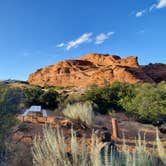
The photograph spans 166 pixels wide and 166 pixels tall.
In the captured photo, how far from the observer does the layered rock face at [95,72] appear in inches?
1789

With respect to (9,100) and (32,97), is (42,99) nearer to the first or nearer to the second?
(32,97)

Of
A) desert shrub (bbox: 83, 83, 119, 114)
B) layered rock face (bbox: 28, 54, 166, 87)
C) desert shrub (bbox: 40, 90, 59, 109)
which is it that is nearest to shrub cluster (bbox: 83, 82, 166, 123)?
desert shrub (bbox: 83, 83, 119, 114)

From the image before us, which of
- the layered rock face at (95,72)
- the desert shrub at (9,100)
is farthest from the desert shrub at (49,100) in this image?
the layered rock face at (95,72)

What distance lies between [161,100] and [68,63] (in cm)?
4895

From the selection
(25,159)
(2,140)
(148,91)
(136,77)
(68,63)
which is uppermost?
(68,63)

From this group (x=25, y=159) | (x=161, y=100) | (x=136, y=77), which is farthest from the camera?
(x=136, y=77)

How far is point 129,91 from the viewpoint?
1864 centimetres

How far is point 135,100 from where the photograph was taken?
14938 millimetres

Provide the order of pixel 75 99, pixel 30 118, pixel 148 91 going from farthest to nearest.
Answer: pixel 75 99
pixel 148 91
pixel 30 118

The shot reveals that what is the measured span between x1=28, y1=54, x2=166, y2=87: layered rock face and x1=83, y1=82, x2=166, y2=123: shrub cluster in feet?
75.5

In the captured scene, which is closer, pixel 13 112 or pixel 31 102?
pixel 13 112

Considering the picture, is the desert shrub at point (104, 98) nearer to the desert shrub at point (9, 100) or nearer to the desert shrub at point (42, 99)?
the desert shrub at point (42, 99)

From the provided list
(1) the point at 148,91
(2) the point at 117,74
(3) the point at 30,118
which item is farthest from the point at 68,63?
(3) the point at 30,118

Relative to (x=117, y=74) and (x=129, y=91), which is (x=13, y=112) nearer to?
(x=129, y=91)
